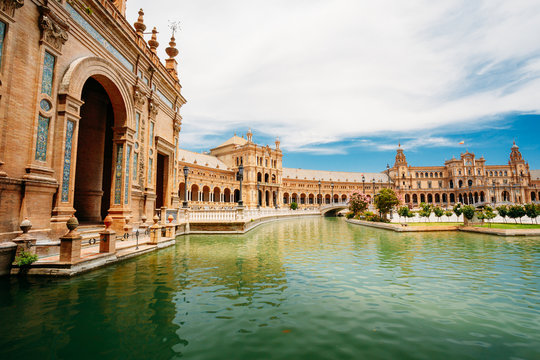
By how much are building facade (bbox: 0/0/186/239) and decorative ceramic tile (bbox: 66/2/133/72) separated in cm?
4

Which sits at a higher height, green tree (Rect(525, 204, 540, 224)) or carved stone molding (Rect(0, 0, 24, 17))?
carved stone molding (Rect(0, 0, 24, 17))

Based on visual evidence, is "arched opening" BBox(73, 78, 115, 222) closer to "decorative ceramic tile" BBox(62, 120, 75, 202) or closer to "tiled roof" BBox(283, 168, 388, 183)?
"decorative ceramic tile" BBox(62, 120, 75, 202)

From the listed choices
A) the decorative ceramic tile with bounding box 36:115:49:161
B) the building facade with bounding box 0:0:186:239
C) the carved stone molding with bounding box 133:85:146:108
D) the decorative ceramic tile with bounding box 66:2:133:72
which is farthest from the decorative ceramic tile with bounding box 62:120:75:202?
the carved stone molding with bounding box 133:85:146:108

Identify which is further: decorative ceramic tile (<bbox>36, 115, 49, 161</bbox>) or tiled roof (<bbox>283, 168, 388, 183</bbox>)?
tiled roof (<bbox>283, 168, 388, 183</bbox>)

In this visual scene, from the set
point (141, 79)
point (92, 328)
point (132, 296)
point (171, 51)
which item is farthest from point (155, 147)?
point (92, 328)

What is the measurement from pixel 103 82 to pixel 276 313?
12.9 metres

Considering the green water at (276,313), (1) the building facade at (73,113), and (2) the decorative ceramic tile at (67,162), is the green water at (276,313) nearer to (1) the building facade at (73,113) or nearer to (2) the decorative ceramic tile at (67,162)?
(1) the building facade at (73,113)

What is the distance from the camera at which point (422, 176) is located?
96.2 m

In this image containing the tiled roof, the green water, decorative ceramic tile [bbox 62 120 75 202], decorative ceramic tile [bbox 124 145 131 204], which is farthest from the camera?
the tiled roof

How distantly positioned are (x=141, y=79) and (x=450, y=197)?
334ft

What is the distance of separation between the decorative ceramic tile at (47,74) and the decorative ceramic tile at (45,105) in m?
0.29

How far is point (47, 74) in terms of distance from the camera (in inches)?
357

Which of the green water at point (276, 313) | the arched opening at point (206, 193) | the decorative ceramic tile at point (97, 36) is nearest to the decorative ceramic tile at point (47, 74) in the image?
the decorative ceramic tile at point (97, 36)

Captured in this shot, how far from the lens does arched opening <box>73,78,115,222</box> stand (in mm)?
14242
